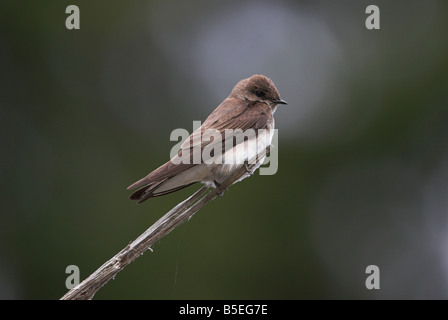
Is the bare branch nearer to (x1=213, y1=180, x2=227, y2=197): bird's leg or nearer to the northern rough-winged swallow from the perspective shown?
(x1=213, y1=180, x2=227, y2=197): bird's leg

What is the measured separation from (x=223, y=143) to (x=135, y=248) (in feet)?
5.47

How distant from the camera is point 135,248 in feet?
10.7

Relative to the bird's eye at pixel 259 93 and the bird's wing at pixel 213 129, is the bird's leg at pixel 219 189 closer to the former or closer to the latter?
the bird's wing at pixel 213 129

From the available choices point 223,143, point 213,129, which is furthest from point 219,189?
point 213,129

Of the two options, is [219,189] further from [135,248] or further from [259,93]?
[259,93]

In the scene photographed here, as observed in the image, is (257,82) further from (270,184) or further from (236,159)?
(270,184)

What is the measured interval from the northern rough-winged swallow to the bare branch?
36 centimetres

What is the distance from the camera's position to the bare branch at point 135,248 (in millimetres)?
A: 3072

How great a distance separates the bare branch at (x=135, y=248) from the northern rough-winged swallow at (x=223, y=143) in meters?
0.36

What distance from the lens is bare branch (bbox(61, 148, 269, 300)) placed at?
3072 mm

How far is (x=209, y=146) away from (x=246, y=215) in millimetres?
2921

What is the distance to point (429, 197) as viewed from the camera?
9.02m

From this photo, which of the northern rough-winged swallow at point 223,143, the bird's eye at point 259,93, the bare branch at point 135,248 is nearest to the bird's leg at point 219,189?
the northern rough-winged swallow at point 223,143
